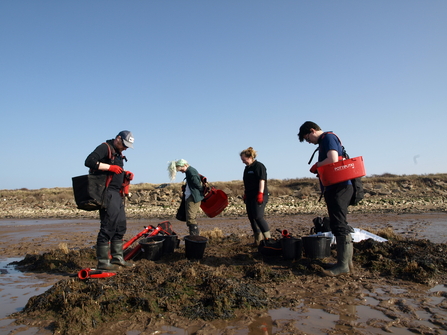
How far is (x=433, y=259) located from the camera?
532cm

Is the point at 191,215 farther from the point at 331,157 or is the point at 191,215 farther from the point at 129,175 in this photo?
the point at 331,157

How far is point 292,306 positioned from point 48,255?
484cm

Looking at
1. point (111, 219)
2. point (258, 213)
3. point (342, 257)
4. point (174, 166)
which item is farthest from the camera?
point (174, 166)

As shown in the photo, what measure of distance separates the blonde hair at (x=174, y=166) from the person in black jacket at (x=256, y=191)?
1.32m

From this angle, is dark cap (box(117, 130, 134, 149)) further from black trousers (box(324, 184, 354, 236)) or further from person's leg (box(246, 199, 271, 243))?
black trousers (box(324, 184, 354, 236))

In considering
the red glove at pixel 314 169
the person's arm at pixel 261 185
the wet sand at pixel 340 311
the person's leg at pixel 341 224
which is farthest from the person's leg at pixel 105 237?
the person's leg at pixel 341 224

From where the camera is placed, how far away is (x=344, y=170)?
4.75 meters

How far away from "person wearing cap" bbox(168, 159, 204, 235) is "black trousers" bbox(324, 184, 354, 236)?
3157mm

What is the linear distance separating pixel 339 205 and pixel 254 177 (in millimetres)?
2097

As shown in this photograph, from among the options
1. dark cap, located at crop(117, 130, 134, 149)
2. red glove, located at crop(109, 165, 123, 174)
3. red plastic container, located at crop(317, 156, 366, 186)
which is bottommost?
red plastic container, located at crop(317, 156, 366, 186)

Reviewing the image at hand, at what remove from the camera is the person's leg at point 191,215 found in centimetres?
727

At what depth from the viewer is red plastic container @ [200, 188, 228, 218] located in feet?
25.2

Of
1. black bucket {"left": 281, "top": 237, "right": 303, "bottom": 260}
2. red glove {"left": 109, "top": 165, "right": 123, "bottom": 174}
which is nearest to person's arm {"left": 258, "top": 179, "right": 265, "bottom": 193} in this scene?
black bucket {"left": 281, "top": 237, "right": 303, "bottom": 260}

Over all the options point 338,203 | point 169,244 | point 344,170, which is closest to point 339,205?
point 338,203
